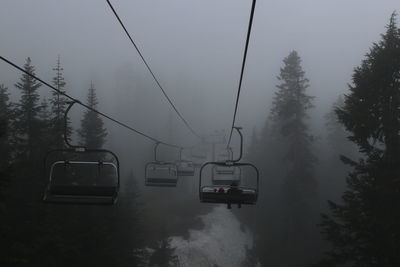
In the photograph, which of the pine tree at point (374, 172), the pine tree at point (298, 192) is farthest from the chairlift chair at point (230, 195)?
the pine tree at point (298, 192)

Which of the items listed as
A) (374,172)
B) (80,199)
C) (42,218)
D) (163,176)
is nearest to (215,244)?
(42,218)

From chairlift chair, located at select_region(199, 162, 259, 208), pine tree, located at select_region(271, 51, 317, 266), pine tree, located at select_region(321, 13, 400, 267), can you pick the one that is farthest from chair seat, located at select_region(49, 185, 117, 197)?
pine tree, located at select_region(271, 51, 317, 266)

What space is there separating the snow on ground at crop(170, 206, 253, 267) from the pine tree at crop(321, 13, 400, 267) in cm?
2903

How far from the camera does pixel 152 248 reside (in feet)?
159

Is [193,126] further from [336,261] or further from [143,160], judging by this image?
[336,261]

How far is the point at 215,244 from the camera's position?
5134 cm

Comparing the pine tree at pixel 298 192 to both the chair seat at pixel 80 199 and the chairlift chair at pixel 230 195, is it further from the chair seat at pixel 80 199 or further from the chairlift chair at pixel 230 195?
the chair seat at pixel 80 199

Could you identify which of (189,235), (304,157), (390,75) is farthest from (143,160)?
(390,75)

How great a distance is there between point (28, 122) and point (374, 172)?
954 inches

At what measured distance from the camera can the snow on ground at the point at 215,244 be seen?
A: 47406mm

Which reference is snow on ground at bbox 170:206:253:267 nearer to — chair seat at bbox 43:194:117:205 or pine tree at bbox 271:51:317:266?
pine tree at bbox 271:51:317:266

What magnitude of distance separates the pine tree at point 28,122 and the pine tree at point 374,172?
20110 mm

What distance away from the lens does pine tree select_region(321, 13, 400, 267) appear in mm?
17578

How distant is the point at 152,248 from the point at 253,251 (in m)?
11.2
